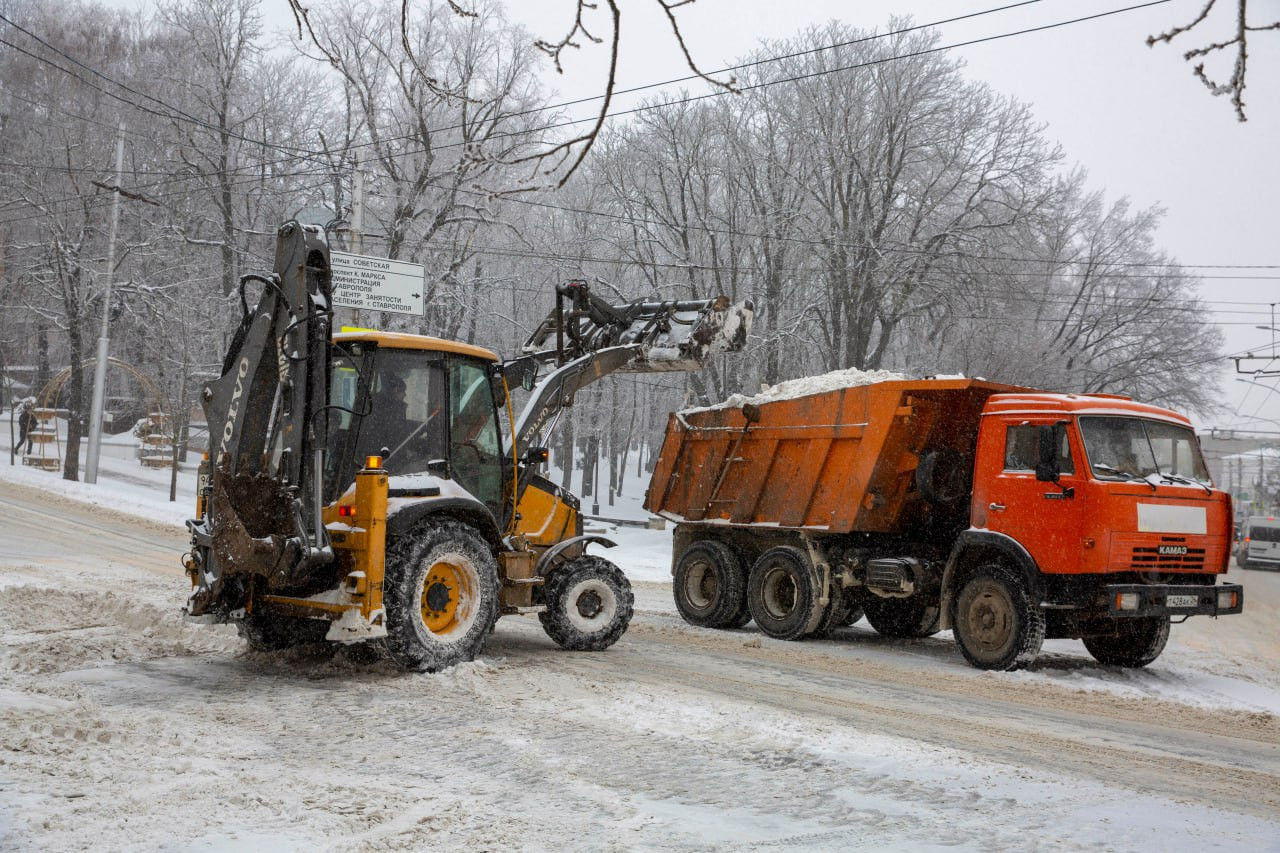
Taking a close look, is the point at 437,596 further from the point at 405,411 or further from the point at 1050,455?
the point at 1050,455

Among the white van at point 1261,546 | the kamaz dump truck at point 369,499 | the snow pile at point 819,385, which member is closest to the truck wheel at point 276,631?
the kamaz dump truck at point 369,499

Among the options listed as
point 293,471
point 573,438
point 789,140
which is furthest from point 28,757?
point 573,438

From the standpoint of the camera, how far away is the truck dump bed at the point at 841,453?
11.8 meters

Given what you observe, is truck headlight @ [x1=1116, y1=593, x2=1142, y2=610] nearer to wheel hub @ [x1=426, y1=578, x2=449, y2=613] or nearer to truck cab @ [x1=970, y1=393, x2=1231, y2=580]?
truck cab @ [x1=970, y1=393, x2=1231, y2=580]

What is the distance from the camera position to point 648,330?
12.0 meters

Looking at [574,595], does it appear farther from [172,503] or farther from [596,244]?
[596,244]

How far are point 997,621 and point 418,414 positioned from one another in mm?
5703

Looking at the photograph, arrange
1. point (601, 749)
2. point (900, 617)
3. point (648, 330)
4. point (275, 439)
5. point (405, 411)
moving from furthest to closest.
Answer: point (900, 617), point (648, 330), point (405, 411), point (275, 439), point (601, 749)

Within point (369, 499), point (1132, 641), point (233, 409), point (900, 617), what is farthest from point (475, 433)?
point (1132, 641)

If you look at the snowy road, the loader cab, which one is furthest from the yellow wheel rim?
the loader cab

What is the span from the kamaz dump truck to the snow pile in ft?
12.2

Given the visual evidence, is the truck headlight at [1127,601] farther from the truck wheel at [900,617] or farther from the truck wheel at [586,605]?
the truck wheel at [586,605]

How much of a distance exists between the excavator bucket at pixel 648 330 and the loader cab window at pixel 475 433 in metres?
2.16

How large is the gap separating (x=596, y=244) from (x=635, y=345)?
19455mm
